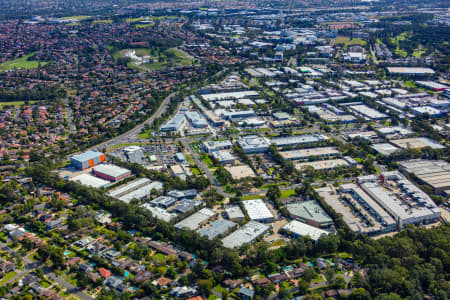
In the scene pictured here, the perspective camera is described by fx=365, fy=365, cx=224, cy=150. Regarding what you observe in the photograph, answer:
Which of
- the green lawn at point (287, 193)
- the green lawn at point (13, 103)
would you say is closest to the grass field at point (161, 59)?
the green lawn at point (13, 103)

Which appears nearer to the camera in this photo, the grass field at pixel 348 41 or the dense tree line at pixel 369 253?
the dense tree line at pixel 369 253

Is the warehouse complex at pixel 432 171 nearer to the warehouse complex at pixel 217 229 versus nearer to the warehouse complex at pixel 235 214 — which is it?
the warehouse complex at pixel 235 214

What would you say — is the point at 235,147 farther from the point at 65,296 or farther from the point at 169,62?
the point at 169,62

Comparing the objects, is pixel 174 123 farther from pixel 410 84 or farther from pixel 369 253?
pixel 410 84

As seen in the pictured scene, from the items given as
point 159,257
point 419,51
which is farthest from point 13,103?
point 419,51

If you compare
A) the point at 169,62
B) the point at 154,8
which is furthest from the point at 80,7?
the point at 169,62

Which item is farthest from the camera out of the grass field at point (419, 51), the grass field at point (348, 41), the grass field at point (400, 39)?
the grass field at point (348, 41)

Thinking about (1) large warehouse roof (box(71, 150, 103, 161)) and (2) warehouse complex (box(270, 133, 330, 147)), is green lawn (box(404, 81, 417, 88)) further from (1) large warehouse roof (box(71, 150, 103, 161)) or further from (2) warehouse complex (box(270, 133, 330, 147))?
(1) large warehouse roof (box(71, 150, 103, 161))
